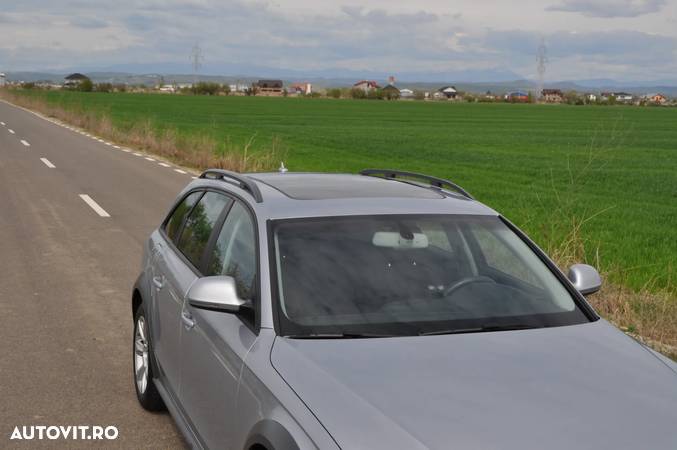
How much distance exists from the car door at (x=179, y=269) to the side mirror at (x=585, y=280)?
1782mm

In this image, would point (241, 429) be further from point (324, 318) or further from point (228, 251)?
point (228, 251)

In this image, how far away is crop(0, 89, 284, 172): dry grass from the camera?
18391 mm

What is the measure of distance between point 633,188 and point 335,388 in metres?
20.8

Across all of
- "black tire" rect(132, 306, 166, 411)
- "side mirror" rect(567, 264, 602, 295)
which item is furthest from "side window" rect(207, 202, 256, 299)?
"side mirror" rect(567, 264, 602, 295)

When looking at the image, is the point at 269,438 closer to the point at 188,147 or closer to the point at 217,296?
the point at 217,296

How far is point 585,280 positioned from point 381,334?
1285 millimetres

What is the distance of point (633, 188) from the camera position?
22.0 meters

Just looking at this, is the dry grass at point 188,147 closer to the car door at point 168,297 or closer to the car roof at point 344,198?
the car door at point 168,297

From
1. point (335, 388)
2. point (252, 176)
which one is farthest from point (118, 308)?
point (335, 388)

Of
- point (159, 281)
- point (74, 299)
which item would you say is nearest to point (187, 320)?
point (159, 281)

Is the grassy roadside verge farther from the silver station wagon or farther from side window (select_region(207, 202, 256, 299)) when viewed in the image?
side window (select_region(207, 202, 256, 299))

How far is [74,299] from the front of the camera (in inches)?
312

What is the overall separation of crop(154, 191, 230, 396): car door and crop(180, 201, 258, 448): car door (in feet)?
0.48

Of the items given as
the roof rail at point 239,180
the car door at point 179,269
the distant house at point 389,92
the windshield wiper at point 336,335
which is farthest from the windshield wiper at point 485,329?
the distant house at point 389,92
